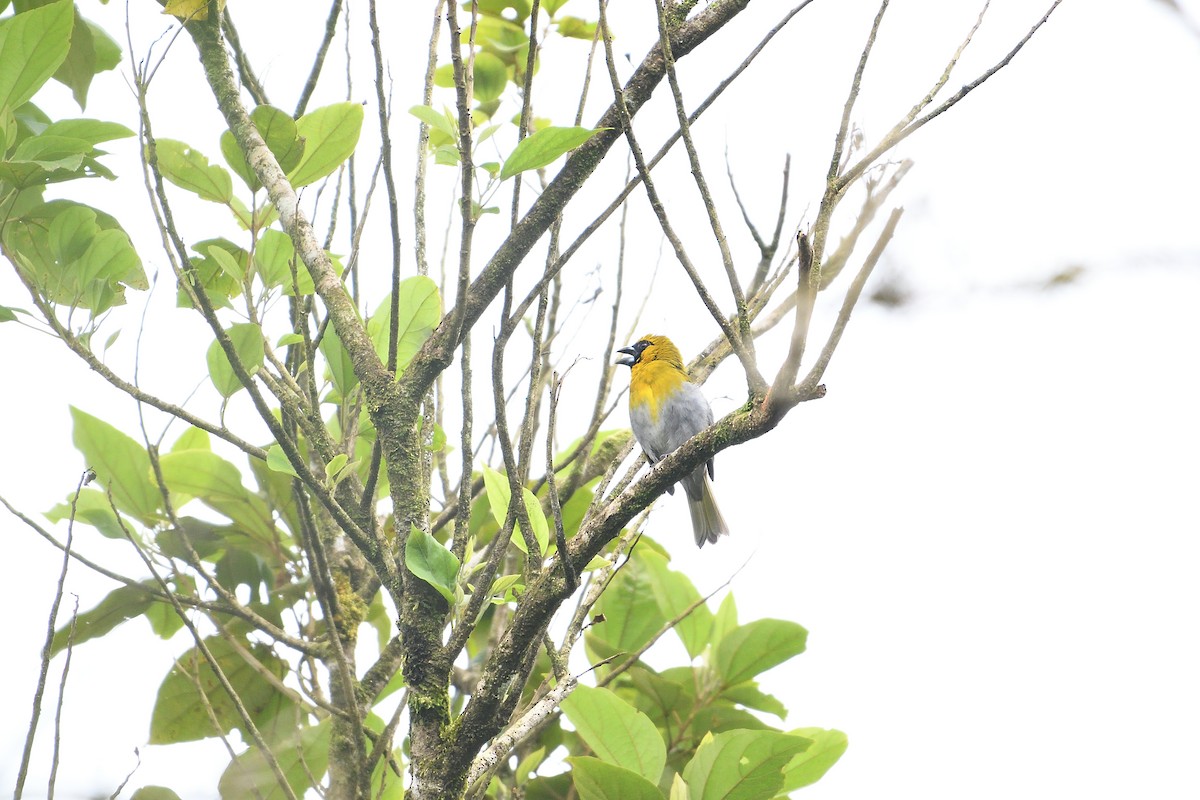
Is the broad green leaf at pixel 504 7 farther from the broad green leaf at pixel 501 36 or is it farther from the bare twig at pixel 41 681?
the bare twig at pixel 41 681

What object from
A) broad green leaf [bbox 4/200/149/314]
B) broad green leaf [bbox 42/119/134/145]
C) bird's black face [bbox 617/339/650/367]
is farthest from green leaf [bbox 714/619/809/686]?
bird's black face [bbox 617/339/650/367]

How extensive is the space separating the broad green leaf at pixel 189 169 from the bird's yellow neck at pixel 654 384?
335 centimetres

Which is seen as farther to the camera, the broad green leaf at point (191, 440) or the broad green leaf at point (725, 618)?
the broad green leaf at point (191, 440)

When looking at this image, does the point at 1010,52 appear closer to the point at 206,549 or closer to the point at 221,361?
the point at 221,361

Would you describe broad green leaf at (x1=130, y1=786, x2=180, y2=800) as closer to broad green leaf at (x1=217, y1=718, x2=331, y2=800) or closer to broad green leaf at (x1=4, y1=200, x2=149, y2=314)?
broad green leaf at (x1=217, y1=718, x2=331, y2=800)

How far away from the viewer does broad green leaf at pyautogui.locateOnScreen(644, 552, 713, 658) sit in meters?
3.51

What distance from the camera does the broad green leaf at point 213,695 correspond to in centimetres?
319

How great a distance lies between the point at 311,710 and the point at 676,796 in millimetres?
1130

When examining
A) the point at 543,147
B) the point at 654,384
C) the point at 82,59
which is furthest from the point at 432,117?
the point at 654,384

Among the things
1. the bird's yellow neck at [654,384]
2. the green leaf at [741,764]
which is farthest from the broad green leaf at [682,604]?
the bird's yellow neck at [654,384]

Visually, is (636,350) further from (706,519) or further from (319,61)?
(319,61)

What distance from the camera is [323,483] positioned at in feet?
7.89

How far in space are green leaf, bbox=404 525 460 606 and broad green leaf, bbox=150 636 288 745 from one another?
1.38 meters

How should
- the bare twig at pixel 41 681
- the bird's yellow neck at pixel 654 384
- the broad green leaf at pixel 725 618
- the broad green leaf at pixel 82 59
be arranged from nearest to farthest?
the bare twig at pixel 41 681 → the broad green leaf at pixel 82 59 → the broad green leaf at pixel 725 618 → the bird's yellow neck at pixel 654 384
